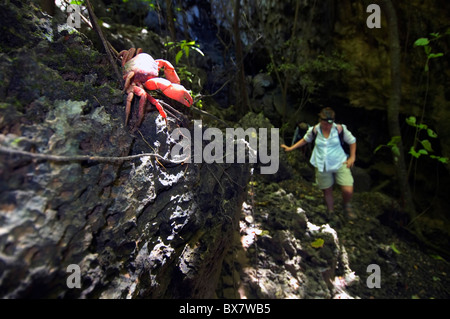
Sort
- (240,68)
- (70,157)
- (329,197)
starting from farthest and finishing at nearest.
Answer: (240,68) → (329,197) → (70,157)

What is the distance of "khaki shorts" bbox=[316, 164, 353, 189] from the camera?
3318 millimetres

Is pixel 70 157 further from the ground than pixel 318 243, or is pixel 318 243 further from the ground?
pixel 70 157

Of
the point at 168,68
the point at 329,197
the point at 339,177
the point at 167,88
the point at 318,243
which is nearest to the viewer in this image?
the point at 167,88

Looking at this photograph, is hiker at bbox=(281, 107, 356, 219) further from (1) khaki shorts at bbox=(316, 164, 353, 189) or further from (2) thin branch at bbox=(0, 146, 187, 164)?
(2) thin branch at bbox=(0, 146, 187, 164)

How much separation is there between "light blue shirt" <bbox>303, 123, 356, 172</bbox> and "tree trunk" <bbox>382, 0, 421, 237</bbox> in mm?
1408

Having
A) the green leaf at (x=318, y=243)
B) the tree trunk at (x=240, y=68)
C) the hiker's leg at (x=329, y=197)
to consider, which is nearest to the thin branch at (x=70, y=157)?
the green leaf at (x=318, y=243)

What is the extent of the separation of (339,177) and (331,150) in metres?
0.52

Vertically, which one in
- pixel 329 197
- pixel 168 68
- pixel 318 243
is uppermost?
pixel 168 68

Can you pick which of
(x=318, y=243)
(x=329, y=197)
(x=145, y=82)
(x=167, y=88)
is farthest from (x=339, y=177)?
(x=145, y=82)

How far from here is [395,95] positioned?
148 inches

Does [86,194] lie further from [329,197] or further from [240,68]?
[240,68]
